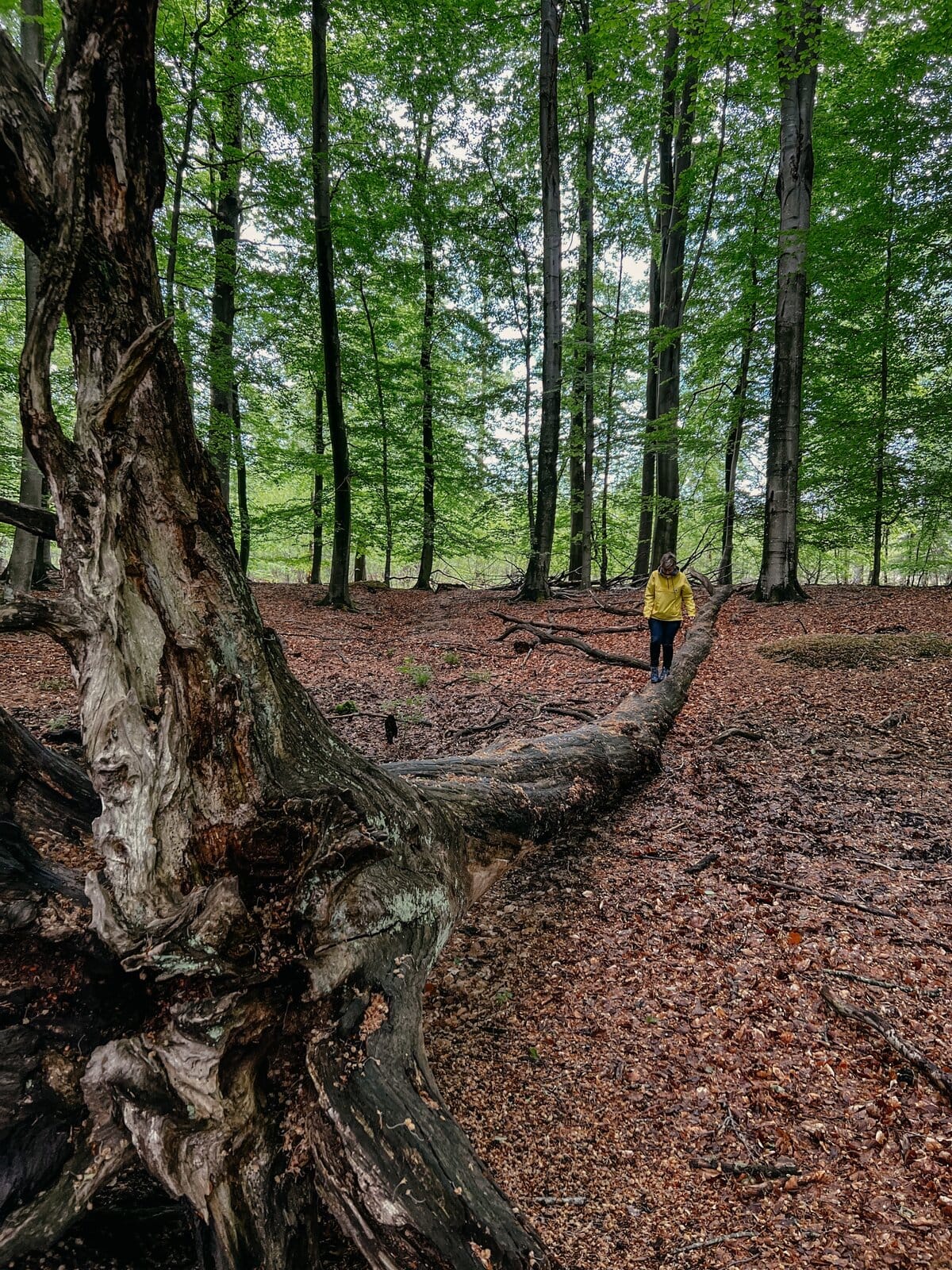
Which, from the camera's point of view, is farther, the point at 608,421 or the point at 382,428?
the point at 608,421

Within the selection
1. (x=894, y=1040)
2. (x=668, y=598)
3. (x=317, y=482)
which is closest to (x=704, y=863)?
(x=894, y=1040)

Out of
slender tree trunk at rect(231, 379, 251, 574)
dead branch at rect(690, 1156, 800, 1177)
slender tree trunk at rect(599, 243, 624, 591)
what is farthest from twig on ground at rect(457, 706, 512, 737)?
slender tree trunk at rect(599, 243, 624, 591)

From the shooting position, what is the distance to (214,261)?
40.0 ft

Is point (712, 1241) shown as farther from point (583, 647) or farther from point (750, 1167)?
point (583, 647)

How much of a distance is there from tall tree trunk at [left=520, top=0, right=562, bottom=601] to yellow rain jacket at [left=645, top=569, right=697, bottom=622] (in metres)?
5.80

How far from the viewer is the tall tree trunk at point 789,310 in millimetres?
9430

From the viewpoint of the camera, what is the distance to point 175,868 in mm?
1821

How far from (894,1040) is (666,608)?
16.4ft

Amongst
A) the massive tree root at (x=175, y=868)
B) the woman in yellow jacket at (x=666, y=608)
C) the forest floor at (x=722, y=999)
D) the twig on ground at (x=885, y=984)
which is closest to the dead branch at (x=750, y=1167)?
the forest floor at (x=722, y=999)

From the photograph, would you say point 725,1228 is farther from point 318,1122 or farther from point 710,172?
point 710,172

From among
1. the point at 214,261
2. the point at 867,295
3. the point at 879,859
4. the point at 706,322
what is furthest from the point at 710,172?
the point at 879,859

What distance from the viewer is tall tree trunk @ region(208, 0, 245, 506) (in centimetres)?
976

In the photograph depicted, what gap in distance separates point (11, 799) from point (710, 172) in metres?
18.5

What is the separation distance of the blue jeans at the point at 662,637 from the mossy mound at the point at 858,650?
1731mm
